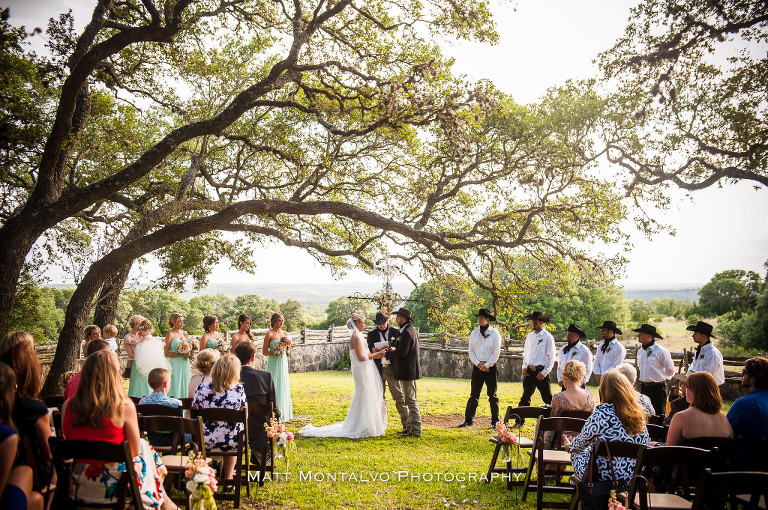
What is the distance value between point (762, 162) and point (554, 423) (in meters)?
15.3

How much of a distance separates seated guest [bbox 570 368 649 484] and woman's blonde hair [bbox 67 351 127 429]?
11.3ft

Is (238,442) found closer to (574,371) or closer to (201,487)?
(201,487)

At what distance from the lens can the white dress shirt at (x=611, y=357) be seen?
840 centimetres

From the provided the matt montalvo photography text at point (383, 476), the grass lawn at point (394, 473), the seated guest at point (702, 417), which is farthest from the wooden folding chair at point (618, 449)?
the matt montalvo photography text at point (383, 476)

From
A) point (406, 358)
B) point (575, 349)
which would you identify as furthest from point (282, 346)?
point (575, 349)

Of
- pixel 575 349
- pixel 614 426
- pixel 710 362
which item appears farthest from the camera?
pixel 575 349

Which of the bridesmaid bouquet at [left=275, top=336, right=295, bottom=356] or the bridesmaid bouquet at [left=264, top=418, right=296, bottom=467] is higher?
the bridesmaid bouquet at [left=275, top=336, right=295, bottom=356]

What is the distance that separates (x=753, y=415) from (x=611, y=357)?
418 cm

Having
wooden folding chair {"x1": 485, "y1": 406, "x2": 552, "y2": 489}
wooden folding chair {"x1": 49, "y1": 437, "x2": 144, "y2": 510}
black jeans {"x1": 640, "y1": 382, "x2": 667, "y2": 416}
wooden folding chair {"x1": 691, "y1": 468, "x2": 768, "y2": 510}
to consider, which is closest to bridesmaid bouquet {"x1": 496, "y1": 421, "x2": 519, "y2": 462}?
wooden folding chair {"x1": 485, "y1": 406, "x2": 552, "y2": 489}

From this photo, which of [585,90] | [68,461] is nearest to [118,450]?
[68,461]

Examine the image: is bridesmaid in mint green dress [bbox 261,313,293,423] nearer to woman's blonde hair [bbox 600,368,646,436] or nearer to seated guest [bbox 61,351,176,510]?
seated guest [bbox 61,351,176,510]

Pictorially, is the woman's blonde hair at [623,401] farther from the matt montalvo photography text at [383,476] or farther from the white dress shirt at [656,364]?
the white dress shirt at [656,364]

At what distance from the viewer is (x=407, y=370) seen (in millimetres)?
8594

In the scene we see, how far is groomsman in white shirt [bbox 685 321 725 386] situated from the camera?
7.64 meters
